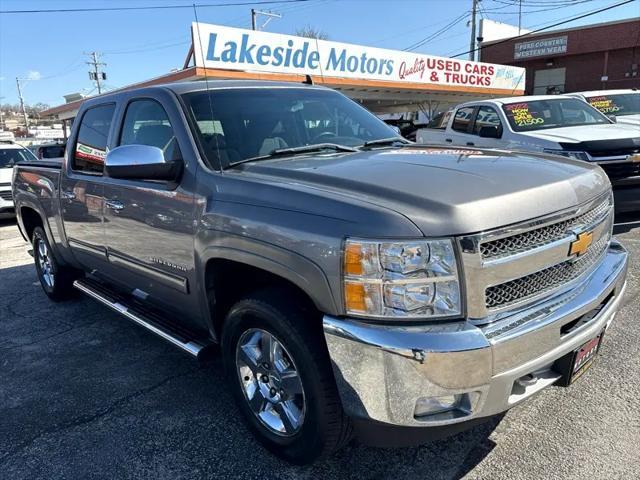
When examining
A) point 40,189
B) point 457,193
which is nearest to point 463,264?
point 457,193

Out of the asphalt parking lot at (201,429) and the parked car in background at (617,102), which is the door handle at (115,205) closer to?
the asphalt parking lot at (201,429)

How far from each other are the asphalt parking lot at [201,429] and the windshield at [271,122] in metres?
1.56

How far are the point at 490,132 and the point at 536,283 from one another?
6.41 meters

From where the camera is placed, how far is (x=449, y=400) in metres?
2.06

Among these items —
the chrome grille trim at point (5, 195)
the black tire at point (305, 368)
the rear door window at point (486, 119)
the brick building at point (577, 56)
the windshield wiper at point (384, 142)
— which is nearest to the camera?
the black tire at point (305, 368)

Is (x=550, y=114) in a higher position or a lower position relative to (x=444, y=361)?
higher

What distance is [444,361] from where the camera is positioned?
1.91 m

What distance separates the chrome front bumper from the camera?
1.92 m

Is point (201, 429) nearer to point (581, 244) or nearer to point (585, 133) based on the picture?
point (581, 244)

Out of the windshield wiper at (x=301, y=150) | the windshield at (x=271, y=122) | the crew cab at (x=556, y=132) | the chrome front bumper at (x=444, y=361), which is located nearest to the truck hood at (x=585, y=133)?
the crew cab at (x=556, y=132)

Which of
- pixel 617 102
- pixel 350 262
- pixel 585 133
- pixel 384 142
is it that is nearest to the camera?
pixel 350 262

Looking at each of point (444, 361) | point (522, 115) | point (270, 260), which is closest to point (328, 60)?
point (522, 115)

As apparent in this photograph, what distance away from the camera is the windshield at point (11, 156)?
40.7ft

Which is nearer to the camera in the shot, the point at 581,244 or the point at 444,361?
the point at 444,361
